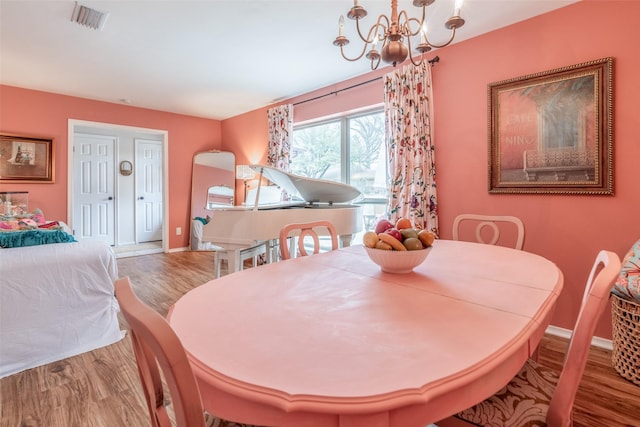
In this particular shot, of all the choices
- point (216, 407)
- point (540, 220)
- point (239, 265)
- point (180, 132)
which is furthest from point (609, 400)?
point (180, 132)

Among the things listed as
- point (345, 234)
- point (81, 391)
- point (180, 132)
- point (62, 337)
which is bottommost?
point (81, 391)

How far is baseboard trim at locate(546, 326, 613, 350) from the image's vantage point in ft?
7.25

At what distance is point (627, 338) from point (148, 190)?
7.17m

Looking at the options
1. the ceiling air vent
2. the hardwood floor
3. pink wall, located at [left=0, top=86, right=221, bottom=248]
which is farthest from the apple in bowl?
pink wall, located at [left=0, top=86, right=221, bottom=248]

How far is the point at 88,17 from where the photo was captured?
251 cm

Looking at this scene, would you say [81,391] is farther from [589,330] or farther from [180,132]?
[180,132]

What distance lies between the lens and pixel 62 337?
2166mm

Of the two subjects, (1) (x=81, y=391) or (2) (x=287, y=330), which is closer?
(2) (x=287, y=330)

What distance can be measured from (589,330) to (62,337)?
2.87 m

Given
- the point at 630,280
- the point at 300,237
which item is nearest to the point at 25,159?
the point at 300,237

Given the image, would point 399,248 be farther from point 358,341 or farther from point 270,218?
point 270,218

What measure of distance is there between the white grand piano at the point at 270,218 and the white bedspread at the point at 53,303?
825 mm

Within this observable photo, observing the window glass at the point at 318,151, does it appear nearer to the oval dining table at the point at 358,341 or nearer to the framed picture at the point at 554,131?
the framed picture at the point at 554,131

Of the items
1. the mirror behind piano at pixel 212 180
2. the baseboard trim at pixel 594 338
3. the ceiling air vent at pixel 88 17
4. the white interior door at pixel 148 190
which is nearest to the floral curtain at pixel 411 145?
the baseboard trim at pixel 594 338
